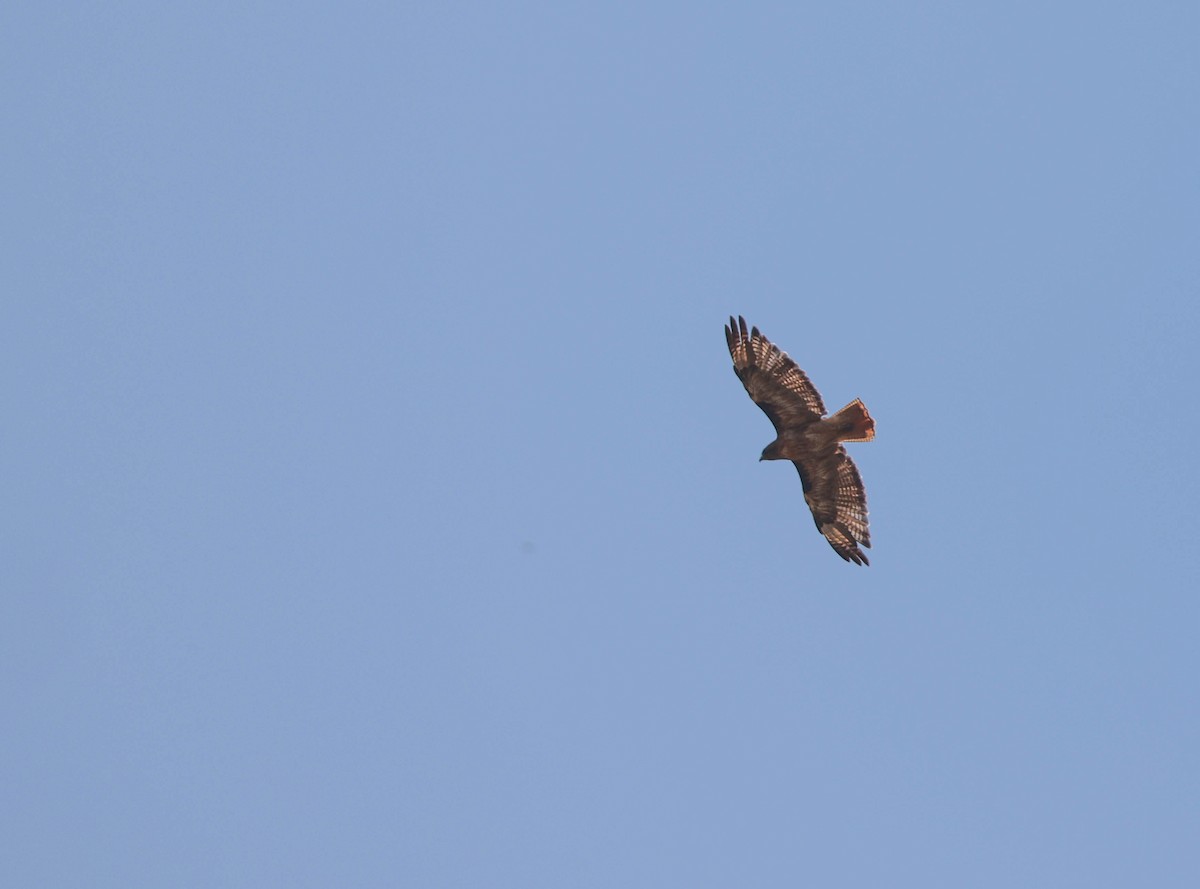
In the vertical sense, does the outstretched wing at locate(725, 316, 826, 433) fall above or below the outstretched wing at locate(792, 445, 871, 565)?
above

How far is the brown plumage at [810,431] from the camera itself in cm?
2258

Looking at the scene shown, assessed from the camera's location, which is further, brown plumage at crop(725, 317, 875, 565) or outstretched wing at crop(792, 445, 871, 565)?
outstretched wing at crop(792, 445, 871, 565)

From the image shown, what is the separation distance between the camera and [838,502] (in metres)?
24.8

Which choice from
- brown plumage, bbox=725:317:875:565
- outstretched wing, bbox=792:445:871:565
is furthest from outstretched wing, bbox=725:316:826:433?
outstretched wing, bbox=792:445:871:565

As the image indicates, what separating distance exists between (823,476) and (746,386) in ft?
8.09

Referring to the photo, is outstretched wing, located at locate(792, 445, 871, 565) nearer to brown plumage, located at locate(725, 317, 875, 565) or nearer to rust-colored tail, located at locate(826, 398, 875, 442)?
brown plumage, located at locate(725, 317, 875, 565)

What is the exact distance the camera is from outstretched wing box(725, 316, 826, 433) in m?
22.5

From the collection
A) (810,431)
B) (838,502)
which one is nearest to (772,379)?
(810,431)

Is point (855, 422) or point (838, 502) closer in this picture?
point (855, 422)

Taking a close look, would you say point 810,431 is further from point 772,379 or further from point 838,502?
point 838,502

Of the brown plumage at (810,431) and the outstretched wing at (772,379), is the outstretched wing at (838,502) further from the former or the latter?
the outstretched wing at (772,379)

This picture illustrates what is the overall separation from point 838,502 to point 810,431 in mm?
2111

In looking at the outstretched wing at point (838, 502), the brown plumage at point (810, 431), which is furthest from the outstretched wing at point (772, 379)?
the outstretched wing at point (838, 502)

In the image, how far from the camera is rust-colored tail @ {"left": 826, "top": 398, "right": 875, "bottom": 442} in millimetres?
22828
